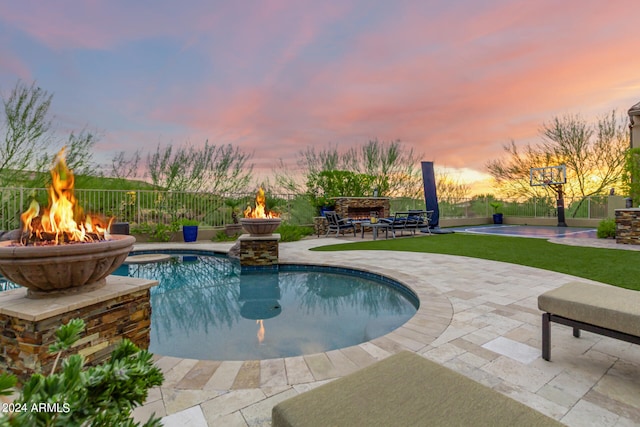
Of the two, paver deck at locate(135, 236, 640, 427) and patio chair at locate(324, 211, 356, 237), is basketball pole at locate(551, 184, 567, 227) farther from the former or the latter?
Result: paver deck at locate(135, 236, 640, 427)

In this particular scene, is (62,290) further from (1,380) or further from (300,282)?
(300,282)

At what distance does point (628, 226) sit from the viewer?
8.32 meters

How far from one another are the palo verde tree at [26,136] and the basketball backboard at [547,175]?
21353 mm

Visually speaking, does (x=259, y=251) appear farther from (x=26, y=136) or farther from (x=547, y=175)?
(x=547, y=175)

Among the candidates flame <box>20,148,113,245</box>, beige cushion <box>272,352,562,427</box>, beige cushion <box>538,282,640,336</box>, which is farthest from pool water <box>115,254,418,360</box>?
beige cushion <box>272,352,562,427</box>

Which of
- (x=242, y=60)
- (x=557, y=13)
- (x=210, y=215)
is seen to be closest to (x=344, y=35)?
(x=242, y=60)

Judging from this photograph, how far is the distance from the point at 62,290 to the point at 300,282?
3.64 meters

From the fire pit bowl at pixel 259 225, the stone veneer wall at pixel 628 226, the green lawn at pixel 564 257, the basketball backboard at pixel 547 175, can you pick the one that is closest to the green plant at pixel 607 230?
the stone veneer wall at pixel 628 226

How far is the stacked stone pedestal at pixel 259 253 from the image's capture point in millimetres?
6184

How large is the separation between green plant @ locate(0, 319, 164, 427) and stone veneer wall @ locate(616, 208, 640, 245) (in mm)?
11518

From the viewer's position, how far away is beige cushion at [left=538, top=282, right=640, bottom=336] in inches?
73.6

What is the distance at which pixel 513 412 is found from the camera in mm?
1018

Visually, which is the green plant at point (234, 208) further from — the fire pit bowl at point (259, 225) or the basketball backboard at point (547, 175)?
the basketball backboard at point (547, 175)

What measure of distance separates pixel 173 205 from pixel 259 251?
20.1 feet
